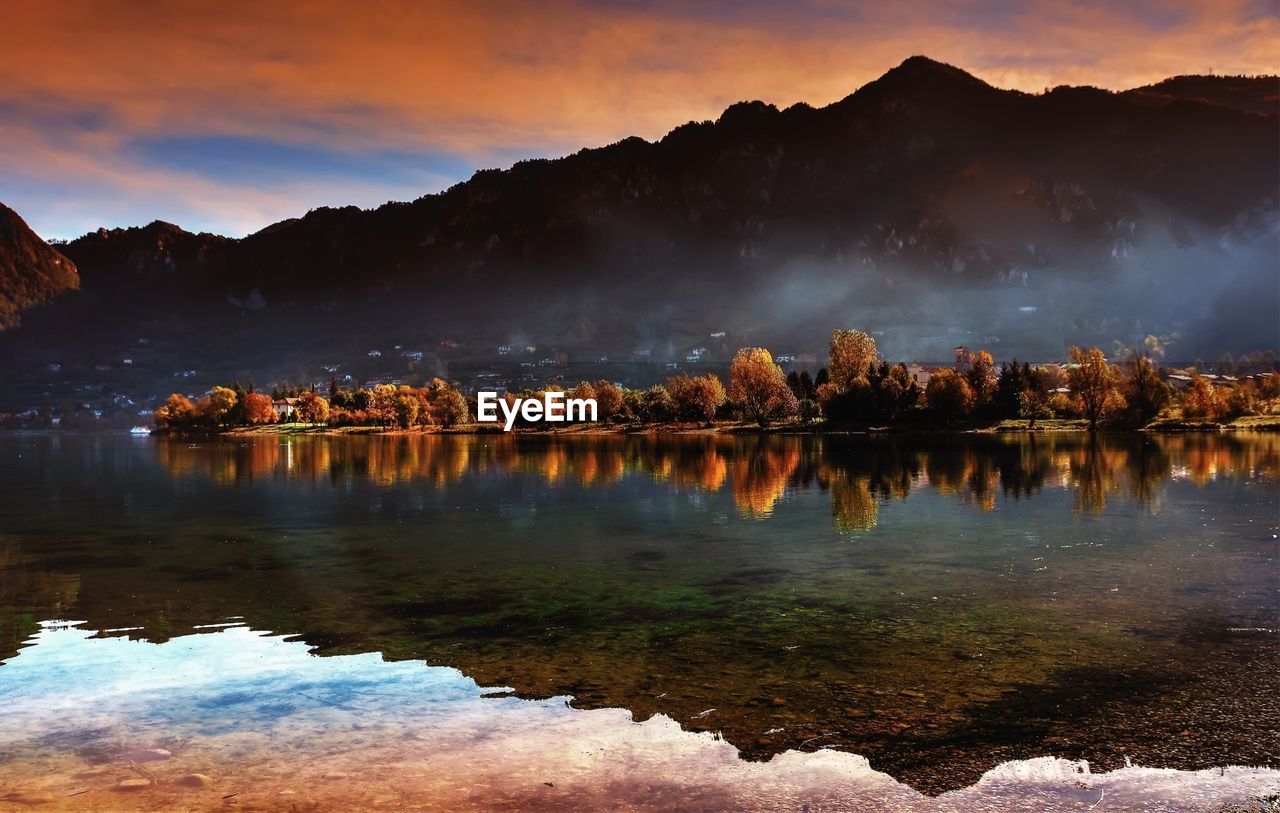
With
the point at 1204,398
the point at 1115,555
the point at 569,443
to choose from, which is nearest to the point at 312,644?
the point at 1115,555

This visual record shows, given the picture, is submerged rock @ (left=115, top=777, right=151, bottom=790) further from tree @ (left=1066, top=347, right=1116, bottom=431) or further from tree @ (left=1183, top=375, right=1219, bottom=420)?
tree @ (left=1183, top=375, right=1219, bottom=420)

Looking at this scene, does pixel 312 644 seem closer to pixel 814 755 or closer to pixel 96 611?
pixel 96 611

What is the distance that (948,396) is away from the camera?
597ft

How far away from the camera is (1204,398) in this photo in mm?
181250

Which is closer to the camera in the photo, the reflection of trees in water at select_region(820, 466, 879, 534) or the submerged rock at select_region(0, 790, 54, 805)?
the submerged rock at select_region(0, 790, 54, 805)

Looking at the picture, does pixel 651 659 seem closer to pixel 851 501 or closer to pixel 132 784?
pixel 132 784

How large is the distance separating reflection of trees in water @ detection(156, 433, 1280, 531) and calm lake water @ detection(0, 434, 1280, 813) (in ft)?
39.0

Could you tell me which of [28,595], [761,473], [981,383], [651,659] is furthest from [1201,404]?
[28,595]

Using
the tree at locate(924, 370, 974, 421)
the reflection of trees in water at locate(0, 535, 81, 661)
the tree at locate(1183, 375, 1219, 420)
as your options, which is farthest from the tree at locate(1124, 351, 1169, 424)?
the reflection of trees in water at locate(0, 535, 81, 661)

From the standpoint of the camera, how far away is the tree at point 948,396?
7165 inches

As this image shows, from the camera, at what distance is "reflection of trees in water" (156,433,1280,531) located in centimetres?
7312

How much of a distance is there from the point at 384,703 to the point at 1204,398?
199077 millimetres

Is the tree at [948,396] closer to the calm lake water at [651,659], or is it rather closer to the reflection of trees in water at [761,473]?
the reflection of trees in water at [761,473]

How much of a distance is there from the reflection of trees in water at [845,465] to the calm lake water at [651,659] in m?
11.9
